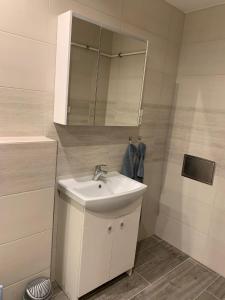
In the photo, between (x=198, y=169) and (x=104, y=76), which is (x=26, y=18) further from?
(x=198, y=169)

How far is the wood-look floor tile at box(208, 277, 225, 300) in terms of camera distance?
1.98 meters

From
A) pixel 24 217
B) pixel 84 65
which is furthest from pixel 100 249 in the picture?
pixel 84 65

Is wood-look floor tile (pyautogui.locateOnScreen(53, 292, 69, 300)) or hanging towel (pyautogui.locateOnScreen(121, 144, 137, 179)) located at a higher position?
hanging towel (pyautogui.locateOnScreen(121, 144, 137, 179))

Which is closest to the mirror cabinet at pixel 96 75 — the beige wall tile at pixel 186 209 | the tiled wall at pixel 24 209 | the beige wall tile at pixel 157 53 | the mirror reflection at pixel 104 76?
the mirror reflection at pixel 104 76

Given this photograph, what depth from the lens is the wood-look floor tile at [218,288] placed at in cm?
198

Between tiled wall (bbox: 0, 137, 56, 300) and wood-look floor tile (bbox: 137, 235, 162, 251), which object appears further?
wood-look floor tile (bbox: 137, 235, 162, 251)

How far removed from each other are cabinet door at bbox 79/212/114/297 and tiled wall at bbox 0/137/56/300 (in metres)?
0.27

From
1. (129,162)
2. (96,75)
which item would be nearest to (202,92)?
(129,162)

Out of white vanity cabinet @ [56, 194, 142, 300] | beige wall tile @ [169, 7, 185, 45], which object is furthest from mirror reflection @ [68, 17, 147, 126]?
white vanity cabinet @ [56, 194, 142, 300]

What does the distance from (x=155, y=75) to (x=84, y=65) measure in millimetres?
811

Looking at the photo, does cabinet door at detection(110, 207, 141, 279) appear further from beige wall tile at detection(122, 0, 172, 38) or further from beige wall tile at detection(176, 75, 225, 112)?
beige wall tile at detection(122, 0, 172, 38)

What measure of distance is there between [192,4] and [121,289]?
8.11 feet

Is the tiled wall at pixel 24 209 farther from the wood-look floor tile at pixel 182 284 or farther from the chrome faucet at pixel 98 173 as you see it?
the wood-look floor tile at pixel 182 284

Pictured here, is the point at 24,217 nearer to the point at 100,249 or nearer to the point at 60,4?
the point at 100,249
